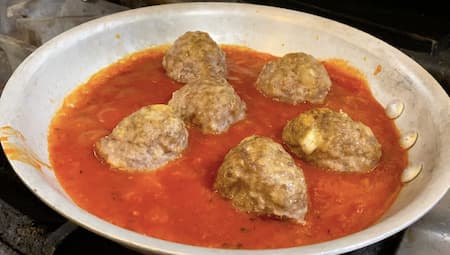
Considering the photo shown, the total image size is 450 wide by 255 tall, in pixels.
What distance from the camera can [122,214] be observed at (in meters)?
2.00

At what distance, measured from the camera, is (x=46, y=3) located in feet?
11.6

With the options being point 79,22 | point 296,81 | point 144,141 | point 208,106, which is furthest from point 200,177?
point 79,22

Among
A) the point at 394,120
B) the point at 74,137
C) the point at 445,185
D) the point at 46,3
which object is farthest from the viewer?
the point at 46,3

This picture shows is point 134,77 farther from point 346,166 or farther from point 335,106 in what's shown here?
point 346,166

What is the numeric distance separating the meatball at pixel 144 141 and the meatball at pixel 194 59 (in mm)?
573

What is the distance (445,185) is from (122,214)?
1.18 m

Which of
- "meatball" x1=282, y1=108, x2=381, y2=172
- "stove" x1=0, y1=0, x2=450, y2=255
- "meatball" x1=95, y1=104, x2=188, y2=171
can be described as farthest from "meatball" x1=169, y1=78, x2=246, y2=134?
"stove" x1=0, y1=0, x2=450, y2=255

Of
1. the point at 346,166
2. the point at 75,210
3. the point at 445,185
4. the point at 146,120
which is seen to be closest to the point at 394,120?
the point at 346,166

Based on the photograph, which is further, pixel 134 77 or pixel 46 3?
pixel 46 3

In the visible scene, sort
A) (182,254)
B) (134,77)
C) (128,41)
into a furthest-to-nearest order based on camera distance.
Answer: (128,41), (134,77), (182,254)

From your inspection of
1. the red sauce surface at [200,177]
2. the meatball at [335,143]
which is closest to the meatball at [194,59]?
the red sauce surface at [200,177]

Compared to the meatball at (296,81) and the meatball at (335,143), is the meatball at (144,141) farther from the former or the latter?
the meatball at (296,81)

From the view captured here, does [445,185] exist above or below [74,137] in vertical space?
above

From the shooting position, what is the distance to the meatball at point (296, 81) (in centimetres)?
270
